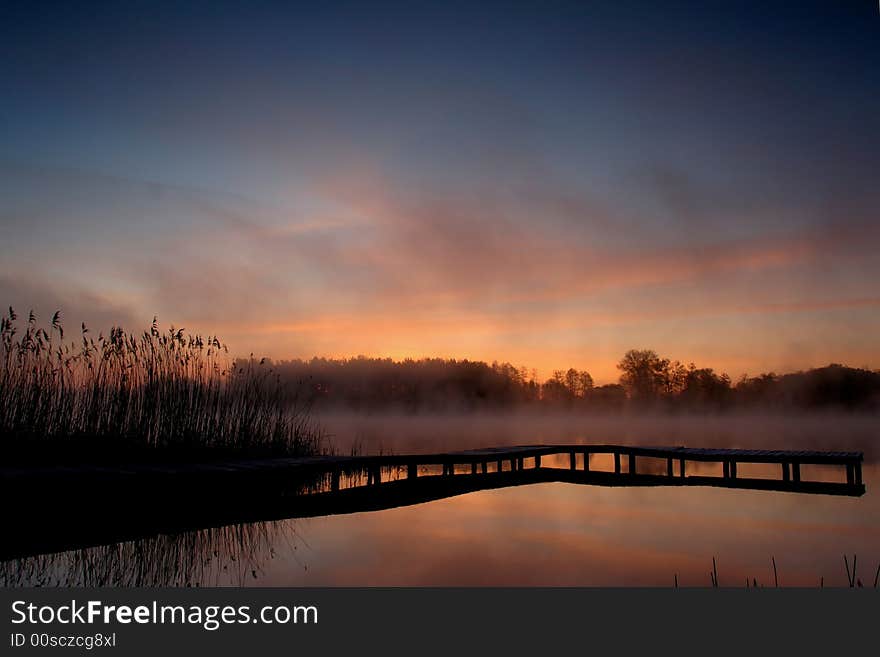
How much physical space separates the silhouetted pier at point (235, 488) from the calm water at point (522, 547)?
0.85 feet

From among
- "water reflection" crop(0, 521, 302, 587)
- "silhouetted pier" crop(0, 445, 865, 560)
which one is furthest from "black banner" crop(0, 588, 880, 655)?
"silhouetted pier" crop(0, 445, 865, 560)

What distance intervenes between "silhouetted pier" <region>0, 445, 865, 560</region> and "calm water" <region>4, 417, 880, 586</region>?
26 cm

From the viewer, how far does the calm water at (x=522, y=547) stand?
389 cm

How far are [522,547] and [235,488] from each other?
2.25 metres

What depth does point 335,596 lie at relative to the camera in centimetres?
321

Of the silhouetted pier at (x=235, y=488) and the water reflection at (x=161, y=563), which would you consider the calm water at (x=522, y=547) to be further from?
the silhouetted pier at (x=235, y=488)

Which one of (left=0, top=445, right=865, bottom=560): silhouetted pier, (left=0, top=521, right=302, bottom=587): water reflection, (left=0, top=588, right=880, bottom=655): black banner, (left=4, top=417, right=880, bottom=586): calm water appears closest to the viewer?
(left=0, top=588, right=880, bottom=655): black banner

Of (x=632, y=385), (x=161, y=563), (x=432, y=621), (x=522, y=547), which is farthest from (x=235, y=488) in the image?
(x=632, y=385)

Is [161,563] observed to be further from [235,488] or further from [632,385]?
[632,385]

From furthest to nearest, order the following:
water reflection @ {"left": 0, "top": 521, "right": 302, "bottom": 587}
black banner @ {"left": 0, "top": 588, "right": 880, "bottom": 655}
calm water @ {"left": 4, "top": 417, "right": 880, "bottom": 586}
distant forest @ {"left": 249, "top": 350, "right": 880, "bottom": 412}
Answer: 1. distant forest @ {"left": 249, "top": 350, "right": 880, "bottom": 412}
2. calm water @ {"left": 4, "top": 417, "right": 880, "bottom": 586}
3. water reflection @ {"left": 0, "top": 521, "right": 302, "bottom": 587}
4. black banner @ {"left": 0, "top": 588, "right": 880, "bottom": 655}

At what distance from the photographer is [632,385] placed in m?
22.9

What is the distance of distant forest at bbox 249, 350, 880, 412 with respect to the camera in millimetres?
18844

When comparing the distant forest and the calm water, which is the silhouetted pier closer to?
the calm water

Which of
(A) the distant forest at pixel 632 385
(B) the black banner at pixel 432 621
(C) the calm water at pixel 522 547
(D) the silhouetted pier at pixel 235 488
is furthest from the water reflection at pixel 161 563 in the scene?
(A) the distant forest at pixel 632 385
